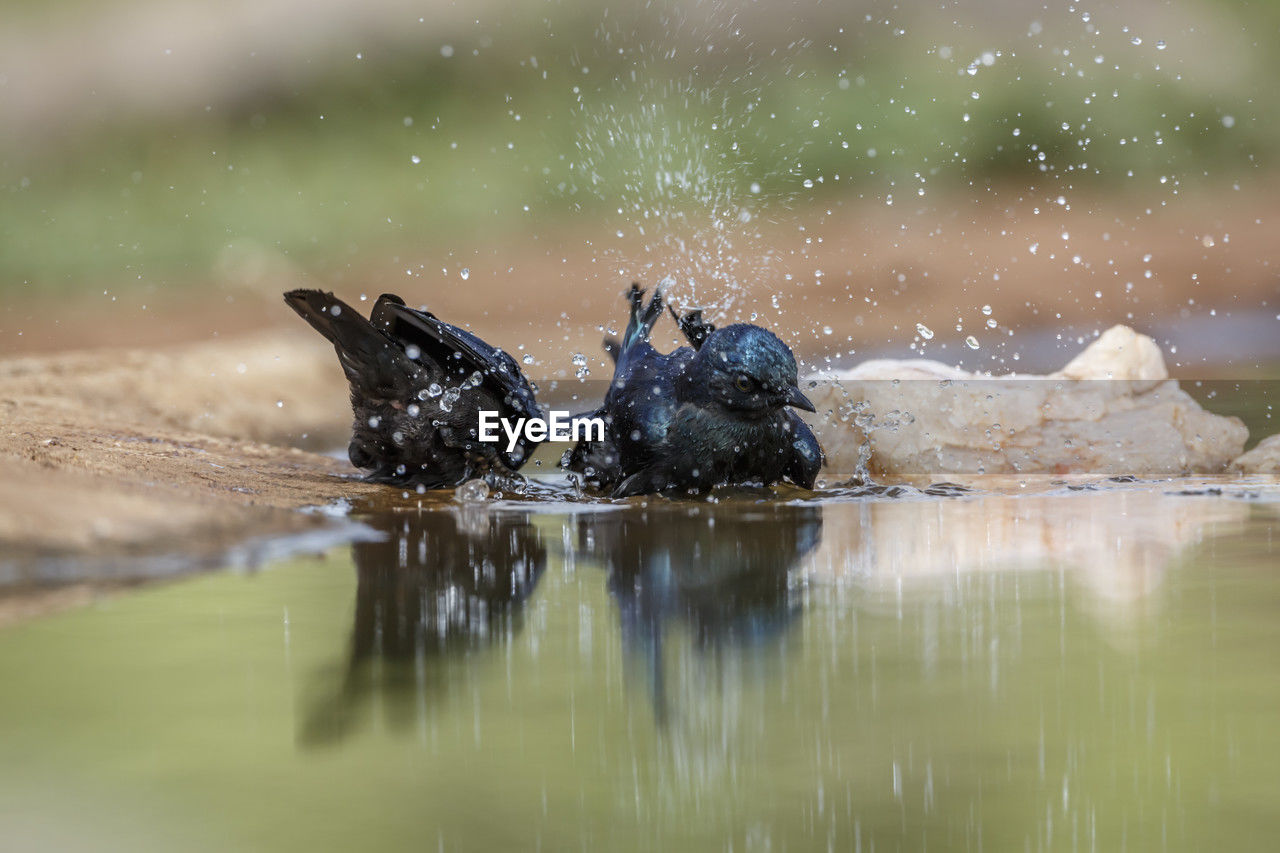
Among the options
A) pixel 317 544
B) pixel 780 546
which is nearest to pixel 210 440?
pixel 317 544

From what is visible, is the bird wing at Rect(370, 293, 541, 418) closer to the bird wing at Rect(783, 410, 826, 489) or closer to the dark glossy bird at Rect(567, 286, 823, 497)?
the dark glossy bird at Rect(567, 286, 823, 497)

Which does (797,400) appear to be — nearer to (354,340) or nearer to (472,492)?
(472,492)

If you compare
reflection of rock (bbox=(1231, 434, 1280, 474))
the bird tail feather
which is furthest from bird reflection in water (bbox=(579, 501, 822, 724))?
reflection of rock (bbox=(1231, 434, 1280, 474))

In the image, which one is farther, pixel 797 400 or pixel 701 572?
pixel 797 400

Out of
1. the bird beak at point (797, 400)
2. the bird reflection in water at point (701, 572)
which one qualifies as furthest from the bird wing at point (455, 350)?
the bird beak at point (797, 400)

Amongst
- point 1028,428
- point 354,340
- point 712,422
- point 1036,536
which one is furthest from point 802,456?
point 354,340

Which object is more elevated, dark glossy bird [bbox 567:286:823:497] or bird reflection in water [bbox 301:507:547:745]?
dark glossy bird [bbox 567:286:823:497]
